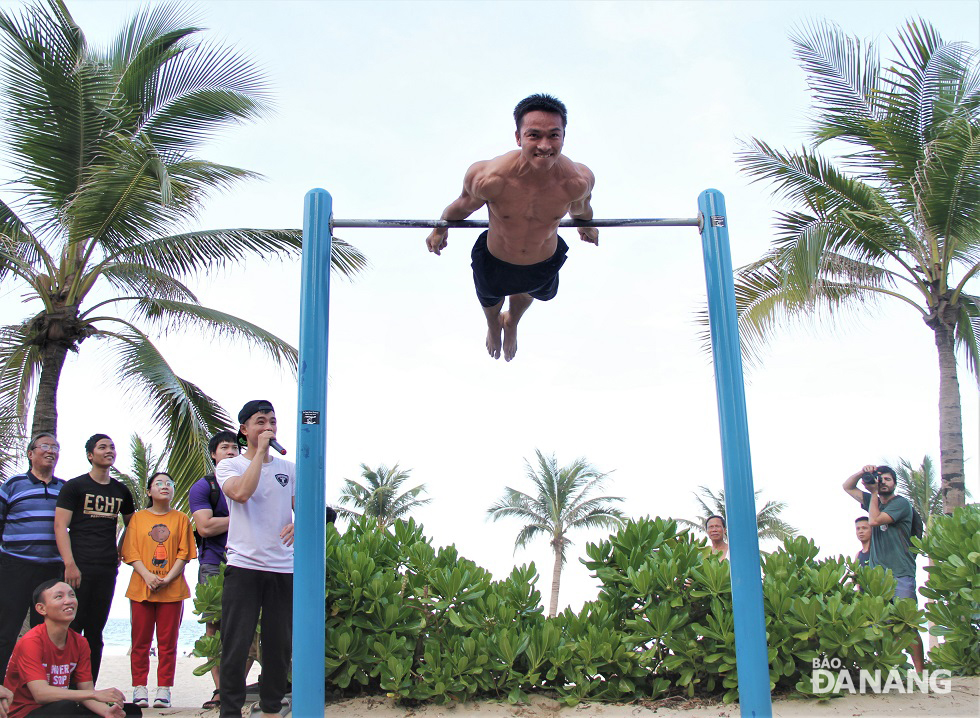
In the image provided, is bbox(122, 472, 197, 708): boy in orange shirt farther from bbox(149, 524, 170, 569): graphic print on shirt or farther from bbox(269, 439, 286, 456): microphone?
bbox(269, 439, 286, 456): microphone

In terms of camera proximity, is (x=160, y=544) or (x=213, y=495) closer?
(x=213, y=495)

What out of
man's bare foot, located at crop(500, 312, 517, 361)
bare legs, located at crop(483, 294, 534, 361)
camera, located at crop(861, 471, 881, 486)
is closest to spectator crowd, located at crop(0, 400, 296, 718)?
bare legs, located at crop(483, 294, 534, 361)

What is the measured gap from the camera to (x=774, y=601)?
16.2ft

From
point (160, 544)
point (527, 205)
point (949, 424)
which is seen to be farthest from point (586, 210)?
point (949, 424)

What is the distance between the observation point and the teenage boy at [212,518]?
4.83 m

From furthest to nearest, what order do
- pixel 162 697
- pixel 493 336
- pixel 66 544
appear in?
pixel 493 336 → pixel 162 697 → pixel 66 544

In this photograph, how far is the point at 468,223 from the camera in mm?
4219

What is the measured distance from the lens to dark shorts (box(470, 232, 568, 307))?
173 inches

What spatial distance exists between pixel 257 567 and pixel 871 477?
14.9ft

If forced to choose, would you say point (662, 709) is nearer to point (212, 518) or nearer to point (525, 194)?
point (212, 518)

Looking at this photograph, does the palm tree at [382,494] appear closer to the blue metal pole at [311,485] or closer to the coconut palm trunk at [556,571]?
the coconut palm trunk at [556,571]

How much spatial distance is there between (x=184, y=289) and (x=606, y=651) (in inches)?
277

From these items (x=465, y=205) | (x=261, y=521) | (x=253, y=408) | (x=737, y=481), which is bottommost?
(x=261, y=521)

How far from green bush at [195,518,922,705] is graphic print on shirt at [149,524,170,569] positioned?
0.31 m
